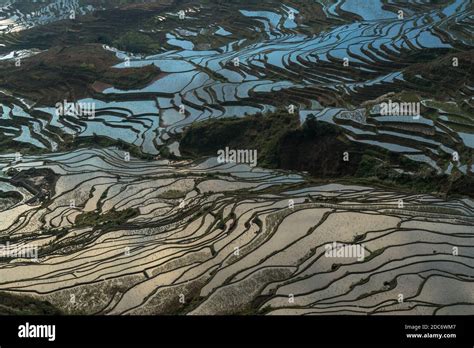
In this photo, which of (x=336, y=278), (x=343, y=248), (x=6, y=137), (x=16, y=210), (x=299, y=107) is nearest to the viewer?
(x=336, y=278)

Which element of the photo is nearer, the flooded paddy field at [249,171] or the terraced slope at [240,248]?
the terraced slope at [240,248]

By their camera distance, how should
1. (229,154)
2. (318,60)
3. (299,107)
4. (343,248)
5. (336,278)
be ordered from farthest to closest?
(318,60), (299,107), (229,154), (343,248), (336,278)

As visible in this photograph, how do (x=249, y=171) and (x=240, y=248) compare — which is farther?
(x=249, y=171)

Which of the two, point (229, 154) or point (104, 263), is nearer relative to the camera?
point (104, 263)

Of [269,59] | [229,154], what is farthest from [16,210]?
[269,59]

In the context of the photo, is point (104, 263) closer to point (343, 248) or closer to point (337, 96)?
point (343, 248)

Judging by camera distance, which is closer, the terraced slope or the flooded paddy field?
the terraced slope

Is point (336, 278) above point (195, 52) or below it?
below
